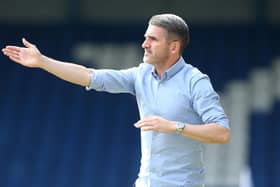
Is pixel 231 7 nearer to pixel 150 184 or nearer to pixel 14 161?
pixel 14 161

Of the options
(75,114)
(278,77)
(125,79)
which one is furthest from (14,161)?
(125,79)

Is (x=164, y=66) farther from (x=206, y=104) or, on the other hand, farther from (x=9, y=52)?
(x=9, y=52)

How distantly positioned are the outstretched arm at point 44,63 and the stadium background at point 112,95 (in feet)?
20.1

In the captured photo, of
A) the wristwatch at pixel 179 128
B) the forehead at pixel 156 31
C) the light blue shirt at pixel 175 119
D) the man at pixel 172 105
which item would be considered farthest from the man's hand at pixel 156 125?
the forehead at pixel 156 31

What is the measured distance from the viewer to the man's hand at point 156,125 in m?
4.48

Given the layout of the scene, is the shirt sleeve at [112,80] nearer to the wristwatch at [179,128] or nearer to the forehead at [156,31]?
the forehead at [156,31]

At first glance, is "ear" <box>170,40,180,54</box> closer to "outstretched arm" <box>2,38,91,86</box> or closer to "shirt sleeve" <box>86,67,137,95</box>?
"shirt sleeve" <box>86,67,137,95</box>

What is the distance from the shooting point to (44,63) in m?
4.94

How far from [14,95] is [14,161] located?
3.72ft

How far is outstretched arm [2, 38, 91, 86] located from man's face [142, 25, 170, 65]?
359 mm

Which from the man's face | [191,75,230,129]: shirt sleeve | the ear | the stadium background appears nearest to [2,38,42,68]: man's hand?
the man's face

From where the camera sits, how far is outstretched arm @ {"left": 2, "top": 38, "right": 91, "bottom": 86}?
16.2ft

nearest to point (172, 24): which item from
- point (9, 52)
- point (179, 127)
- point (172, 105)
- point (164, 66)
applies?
point (164, 66)

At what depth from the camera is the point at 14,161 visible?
38.2ft
